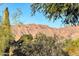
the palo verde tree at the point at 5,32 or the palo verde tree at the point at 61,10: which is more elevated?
the palo verde tree at the point at 61,10

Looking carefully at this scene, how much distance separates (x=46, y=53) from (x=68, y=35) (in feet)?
0.58

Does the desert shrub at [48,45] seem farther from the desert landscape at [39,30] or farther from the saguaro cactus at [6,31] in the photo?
the saguaro cactus at [6,31]

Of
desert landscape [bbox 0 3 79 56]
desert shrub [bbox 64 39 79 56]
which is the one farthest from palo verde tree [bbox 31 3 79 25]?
desert shrub [bbox 64 39 79 56]

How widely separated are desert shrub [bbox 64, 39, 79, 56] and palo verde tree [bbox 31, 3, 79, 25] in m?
0.12

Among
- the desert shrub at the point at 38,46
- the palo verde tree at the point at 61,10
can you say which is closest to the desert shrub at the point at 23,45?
the desert shrub at the point at 38,46

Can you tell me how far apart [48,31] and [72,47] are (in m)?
0.18

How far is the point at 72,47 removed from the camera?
1.26m

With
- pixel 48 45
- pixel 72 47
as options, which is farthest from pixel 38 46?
pixel 72 47

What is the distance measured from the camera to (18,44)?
128cm

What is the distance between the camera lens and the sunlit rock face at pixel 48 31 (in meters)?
1.28

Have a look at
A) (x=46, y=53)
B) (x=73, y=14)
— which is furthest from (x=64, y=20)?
(x=46, y=53)

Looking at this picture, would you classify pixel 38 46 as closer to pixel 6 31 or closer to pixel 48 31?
pixel 48 31

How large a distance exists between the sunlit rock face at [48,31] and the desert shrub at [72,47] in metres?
0.03

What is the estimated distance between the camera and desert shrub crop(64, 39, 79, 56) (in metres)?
1.26
